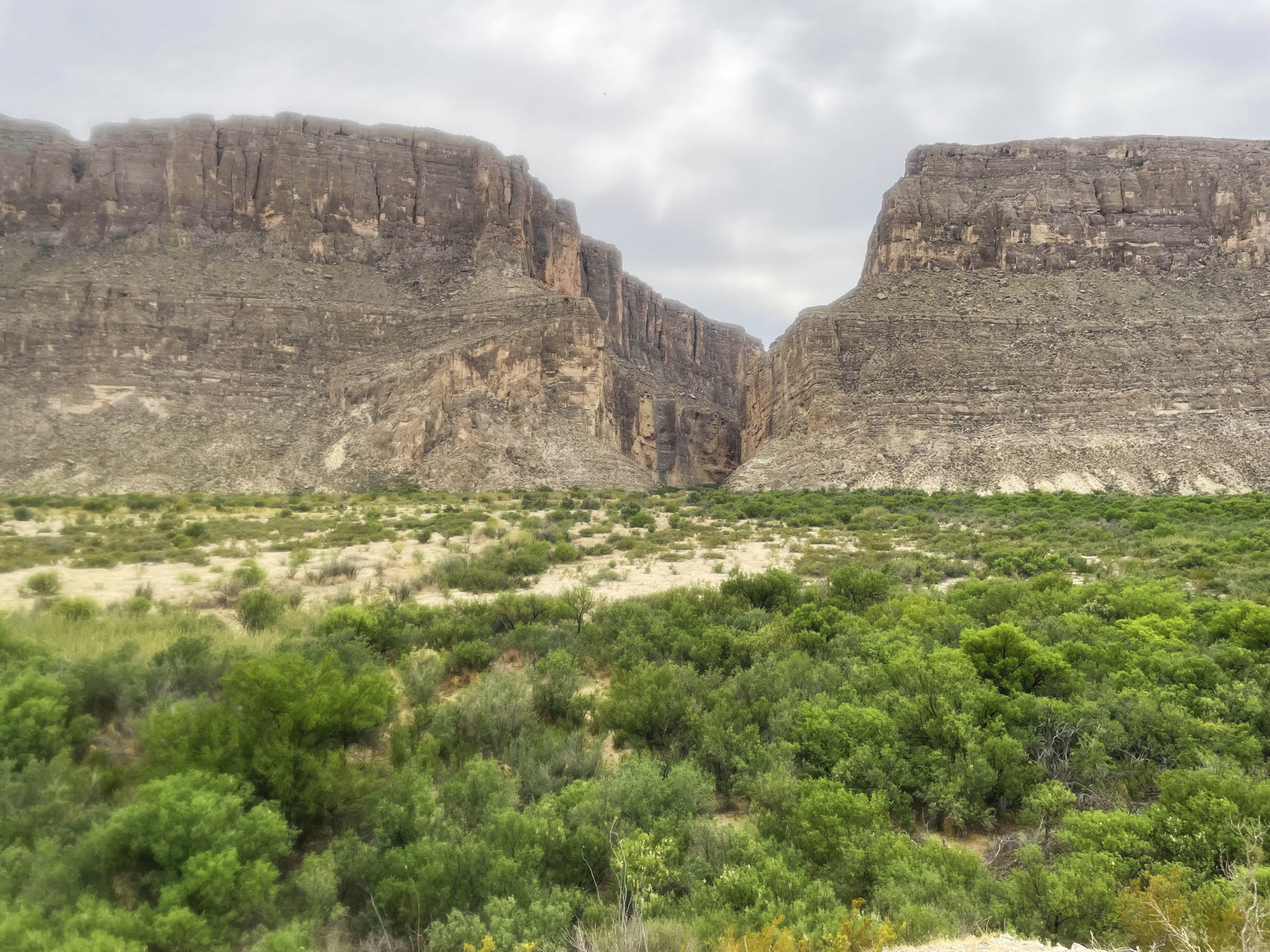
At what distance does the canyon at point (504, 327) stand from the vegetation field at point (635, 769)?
116 ft

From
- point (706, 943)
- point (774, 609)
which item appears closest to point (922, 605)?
point (774, 609)

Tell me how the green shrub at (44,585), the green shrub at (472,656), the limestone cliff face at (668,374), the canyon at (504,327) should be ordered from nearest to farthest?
the green shrub at (472,656) < the green shrub at (44,585) < the canyon at (504,327) < the limestone cliff face at (668,374)

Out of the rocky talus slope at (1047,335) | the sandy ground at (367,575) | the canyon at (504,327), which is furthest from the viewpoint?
the rocky talus slope at (1047,335)

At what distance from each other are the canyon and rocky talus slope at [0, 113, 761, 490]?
21 centimetres

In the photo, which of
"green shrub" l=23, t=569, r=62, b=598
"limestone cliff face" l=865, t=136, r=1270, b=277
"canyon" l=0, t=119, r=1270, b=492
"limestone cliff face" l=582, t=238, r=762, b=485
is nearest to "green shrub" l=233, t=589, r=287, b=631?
"green shrub" l=23, t=569, r=62, b=598

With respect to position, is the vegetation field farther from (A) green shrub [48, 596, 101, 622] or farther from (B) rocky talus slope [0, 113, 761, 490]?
(B) rocky talus slope [0, 113, 761, 490]

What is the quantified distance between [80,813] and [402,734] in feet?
6.67

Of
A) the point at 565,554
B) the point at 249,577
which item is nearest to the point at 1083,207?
the point at 565,554

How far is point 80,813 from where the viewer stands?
12.6 feet

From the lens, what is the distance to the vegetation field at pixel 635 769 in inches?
135

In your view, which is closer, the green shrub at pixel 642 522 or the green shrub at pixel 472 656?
the green shrub at pixel 472 656

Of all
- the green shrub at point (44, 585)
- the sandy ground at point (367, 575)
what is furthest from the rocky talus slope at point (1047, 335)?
the green shrub at point (44, 585)

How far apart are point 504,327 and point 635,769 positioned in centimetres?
4805

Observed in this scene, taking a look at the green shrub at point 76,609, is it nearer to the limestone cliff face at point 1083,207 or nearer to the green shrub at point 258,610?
the green shrub at point 258,610
